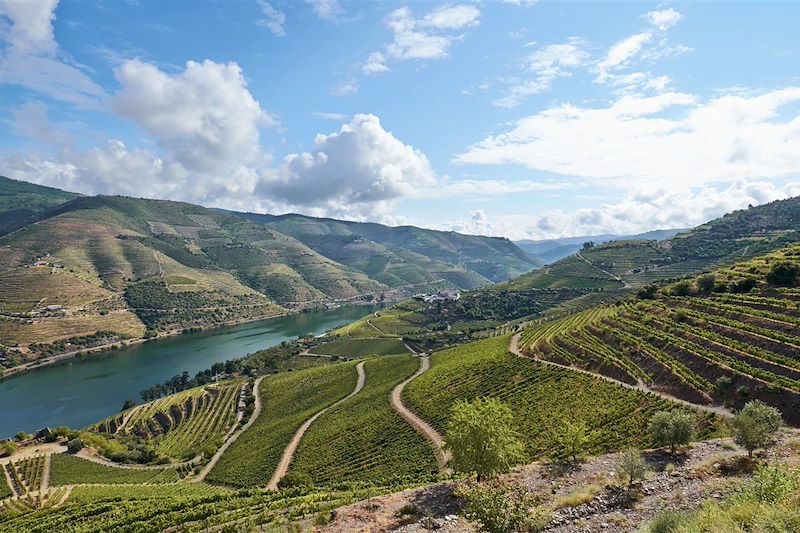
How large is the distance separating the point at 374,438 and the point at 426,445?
37.5ft

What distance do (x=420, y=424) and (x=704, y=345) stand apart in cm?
4424

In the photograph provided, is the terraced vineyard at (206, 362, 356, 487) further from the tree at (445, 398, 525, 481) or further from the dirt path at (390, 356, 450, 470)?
the tree at (445, 398, 525, 481)

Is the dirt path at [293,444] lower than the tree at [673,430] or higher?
lower

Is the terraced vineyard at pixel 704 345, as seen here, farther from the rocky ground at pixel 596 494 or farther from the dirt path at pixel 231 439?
the dirt path at pixel 231 439

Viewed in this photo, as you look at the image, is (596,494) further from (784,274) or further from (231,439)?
(231,439)

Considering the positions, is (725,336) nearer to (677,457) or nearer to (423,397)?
(677,457)

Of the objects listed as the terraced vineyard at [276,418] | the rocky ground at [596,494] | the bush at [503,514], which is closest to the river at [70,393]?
the terraced vineyard at [276,418]

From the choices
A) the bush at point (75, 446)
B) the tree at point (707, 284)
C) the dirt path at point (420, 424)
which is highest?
the tree at point (707, 284)

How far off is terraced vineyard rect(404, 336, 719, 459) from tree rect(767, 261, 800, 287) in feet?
132

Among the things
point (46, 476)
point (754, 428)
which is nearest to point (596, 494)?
point (754, 428)

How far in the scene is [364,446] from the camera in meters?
67.1

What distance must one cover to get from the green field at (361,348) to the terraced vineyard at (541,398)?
8160 centimetres

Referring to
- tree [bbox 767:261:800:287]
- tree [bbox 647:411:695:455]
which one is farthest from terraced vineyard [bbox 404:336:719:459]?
tree [bbox 767:261:800:287]

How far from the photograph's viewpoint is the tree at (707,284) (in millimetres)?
82238
